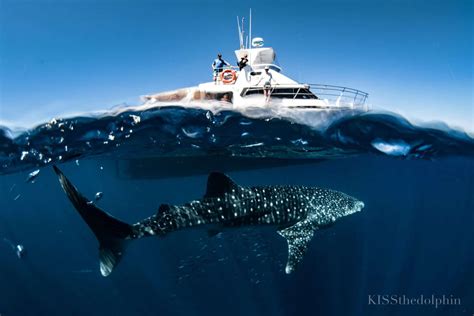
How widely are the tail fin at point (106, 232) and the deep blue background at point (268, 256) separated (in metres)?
4.46

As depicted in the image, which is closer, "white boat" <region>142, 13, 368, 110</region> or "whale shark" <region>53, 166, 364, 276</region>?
"whale shark" <region>53, 166, 364, 276</region>

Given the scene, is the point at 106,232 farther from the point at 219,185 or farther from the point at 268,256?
the point at 268,256

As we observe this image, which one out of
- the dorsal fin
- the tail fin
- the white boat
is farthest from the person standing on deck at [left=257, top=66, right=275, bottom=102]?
the tail fin

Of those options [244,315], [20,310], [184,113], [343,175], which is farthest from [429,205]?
[20,310]

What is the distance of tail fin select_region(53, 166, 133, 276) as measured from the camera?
20.7ft

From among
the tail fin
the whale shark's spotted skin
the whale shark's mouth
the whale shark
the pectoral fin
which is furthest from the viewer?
the whale shark's mouth

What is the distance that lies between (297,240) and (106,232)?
3980 mm

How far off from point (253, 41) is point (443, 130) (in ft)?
28.5

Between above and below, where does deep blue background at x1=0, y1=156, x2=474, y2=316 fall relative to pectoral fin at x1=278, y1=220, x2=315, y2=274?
below

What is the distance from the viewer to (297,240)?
307 inches

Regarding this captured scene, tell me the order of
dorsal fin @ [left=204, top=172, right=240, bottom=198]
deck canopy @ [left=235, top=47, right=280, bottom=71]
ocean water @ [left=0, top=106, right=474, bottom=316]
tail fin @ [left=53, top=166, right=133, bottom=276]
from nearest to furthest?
tail fin @ [left=53, top=166, right=133, bottom=276], dorsal fin @ [left=204, top=172, right=240, bottom=198], ocean water @ [left=0, top=106, right=474, bottom=316], deck canopy @ [left=235, top=47, right=280, bottom=71]

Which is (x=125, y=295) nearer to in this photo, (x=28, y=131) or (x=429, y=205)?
(x=28, y=131)

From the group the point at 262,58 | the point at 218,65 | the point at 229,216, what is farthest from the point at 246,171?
the point at 229,216

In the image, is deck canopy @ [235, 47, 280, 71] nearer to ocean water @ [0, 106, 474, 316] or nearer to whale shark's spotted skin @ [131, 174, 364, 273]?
ocean water @ [0, 106, 474, 316]
